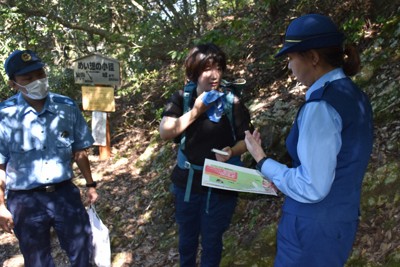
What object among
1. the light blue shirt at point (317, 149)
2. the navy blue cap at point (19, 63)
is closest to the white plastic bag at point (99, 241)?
the navy blue cap at point (19, 63)

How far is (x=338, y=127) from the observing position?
5.54 ft

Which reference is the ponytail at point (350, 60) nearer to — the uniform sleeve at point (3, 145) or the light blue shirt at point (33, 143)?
the light blue shirt at point (33, 143)

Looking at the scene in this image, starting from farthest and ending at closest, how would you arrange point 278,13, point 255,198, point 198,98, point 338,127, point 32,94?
point 278,13
point 255,198
point 32,94
point 198,98
point 338,127

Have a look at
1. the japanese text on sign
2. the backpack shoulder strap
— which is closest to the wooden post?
the japanese text on sign

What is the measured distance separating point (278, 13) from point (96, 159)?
4.72 meters

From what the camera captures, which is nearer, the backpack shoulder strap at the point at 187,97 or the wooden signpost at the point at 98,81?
the backpack shoulder strap at the point at 187,97

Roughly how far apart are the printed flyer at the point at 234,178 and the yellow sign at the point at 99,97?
5.39 metres

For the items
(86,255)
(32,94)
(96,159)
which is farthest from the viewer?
(96,159)

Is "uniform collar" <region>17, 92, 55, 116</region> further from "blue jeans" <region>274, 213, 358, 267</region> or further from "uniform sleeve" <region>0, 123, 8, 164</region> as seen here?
"blue jeans" <region>274, 213, 358, 267</region>

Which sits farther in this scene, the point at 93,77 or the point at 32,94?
the point at 93,77

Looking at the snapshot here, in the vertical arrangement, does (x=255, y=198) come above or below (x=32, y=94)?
below

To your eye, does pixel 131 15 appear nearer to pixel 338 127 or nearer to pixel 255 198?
pixel 255 198

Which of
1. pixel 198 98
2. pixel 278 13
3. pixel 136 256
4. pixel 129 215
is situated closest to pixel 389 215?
pixel 198 98

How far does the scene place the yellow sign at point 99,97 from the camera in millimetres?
7555
